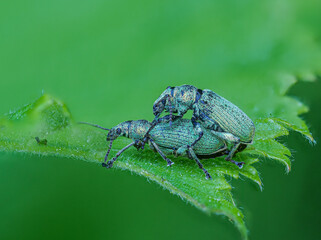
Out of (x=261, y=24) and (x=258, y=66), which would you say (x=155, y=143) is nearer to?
(x=258, y=66)

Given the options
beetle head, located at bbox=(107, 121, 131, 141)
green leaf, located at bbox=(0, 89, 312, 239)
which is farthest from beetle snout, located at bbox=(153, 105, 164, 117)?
green leaf, located at bbox=(0, 89, 312, 239)

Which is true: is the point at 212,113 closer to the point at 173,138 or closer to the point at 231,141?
the point at 231,141

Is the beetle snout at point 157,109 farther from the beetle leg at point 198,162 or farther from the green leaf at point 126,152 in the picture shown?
the beetle leg at point 198,162

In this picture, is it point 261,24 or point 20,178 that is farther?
point 261,24

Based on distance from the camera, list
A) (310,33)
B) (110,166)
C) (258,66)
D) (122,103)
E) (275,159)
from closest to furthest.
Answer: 1. (110,166)
2. (275,159)
3. (122,103)
4. (258,66)
5. (310,33)

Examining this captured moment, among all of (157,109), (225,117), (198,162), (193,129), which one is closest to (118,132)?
(157,109)

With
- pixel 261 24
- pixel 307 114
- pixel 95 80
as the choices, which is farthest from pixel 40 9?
pixel 307 114
